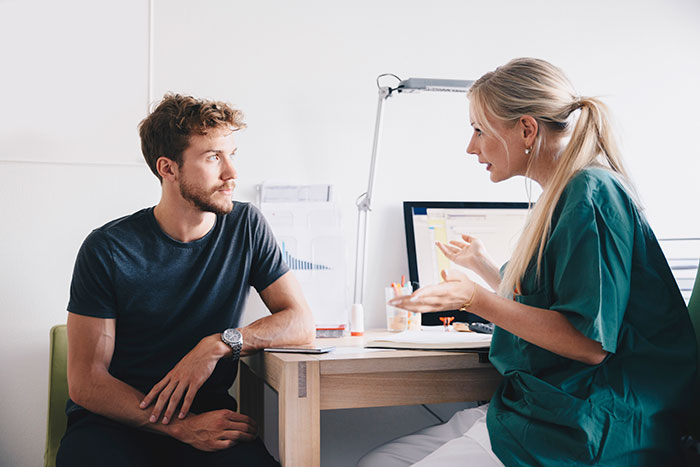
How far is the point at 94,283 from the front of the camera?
1388 millimetres

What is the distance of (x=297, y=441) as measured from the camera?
1.16 metres

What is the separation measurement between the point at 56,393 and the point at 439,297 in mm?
1115

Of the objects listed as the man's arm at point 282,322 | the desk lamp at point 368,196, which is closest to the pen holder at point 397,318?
the desk lamp at point 368,196

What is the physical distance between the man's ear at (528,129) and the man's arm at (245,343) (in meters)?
0.67

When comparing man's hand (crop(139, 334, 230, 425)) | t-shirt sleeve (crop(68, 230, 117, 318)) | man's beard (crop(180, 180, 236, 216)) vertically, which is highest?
man's beard (crop(180, 180, 236, 216))

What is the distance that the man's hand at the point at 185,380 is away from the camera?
128cm

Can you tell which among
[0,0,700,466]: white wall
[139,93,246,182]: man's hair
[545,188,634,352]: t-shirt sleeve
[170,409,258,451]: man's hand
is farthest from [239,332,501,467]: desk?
[0,0,700,466]: white wall

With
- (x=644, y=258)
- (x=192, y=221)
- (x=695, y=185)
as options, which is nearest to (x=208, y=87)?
(x=192, y=221)

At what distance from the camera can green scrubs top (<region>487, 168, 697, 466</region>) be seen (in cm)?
98

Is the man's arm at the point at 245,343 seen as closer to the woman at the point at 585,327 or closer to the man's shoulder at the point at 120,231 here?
the man's shoulder at the point at 120,231

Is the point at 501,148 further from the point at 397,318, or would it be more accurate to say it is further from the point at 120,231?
the point at 120,231

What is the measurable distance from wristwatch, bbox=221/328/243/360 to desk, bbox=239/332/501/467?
0.06 meters

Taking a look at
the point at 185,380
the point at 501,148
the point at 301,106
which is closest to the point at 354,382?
the point at 185,380

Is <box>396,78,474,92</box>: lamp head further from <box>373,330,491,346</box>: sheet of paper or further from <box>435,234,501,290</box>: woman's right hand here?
<box>373,330,491,346</box>: sheet of paper
